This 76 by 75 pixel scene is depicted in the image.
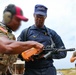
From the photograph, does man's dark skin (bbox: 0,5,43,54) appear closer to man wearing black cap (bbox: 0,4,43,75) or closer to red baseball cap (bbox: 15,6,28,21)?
man wearing black cap (bbox: 0,4,43,75)

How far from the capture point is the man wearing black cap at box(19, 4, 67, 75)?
7.28 meters

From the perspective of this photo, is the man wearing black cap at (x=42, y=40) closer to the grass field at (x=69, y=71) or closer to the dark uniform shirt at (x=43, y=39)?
the dark uniform shirt at (x=43, y=39)

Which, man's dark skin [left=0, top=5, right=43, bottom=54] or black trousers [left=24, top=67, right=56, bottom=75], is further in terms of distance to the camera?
black trousers [left=24, top=67, right=56, bottom=75]

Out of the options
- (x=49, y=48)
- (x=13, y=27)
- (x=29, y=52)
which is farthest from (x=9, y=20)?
(x=49, y=48)

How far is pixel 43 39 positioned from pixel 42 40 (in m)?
0.03

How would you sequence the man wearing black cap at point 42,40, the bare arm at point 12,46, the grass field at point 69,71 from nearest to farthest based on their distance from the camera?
1. the bare arm at point 12,46
2. the man wearing black cap at point 42,40
3. the grass field at point 69,71

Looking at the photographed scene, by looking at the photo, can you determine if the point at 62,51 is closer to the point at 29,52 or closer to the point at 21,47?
the point at 29,52

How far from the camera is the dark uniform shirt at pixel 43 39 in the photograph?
7.28 m

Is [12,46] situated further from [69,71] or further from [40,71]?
[69,71]

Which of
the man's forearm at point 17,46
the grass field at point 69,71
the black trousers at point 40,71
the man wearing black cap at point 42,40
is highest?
the man's forearm at point 17,46

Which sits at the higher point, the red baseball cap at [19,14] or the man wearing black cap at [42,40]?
the red baseball cap at [19,14]

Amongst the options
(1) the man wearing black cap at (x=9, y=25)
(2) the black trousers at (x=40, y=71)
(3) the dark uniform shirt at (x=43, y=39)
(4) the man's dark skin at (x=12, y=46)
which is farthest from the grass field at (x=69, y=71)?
(4) the man's dark skin at (x=12, y=46)

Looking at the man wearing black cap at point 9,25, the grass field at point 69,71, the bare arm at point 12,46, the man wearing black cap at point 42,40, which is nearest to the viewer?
the bare arm at point 12,46

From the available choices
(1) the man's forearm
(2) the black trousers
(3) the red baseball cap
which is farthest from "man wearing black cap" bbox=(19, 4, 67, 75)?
(1) the man's forearm
